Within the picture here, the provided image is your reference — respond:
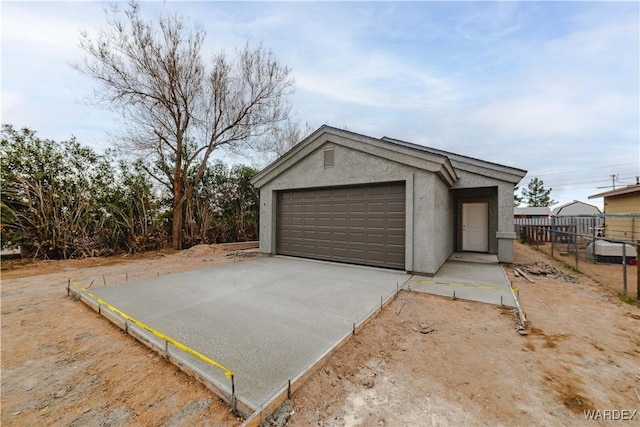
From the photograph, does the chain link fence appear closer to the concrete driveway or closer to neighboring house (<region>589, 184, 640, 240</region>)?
neighboring house (<region>589, 184, 640, 240</region>)

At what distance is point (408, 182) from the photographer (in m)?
6.25

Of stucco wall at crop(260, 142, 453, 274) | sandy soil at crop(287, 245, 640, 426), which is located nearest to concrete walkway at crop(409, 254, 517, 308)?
stucco wall at crop(260, 142, 453, 274)

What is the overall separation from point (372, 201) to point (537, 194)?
44776mm

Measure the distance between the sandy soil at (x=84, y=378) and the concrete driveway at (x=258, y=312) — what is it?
0.22m

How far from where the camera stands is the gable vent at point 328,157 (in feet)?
24.4

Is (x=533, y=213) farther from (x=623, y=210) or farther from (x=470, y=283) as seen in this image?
(x=470, y=283)

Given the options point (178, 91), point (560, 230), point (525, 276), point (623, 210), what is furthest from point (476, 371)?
point (560, 230)

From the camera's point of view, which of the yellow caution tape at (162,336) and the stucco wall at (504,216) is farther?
the stucco wall at (504,216)

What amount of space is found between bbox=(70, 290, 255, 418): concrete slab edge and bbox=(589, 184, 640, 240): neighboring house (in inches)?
513

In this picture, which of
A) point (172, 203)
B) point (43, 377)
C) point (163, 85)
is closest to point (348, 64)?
point (163, 85)

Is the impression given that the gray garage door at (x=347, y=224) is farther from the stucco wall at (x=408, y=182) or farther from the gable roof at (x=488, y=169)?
the gable roof at (x=488, y=169)
